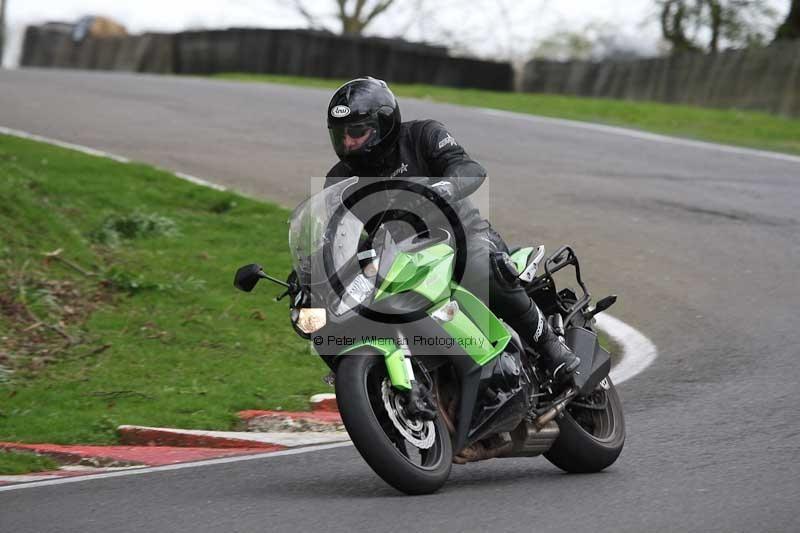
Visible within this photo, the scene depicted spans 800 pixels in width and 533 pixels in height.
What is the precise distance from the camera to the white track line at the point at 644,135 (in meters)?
18.4

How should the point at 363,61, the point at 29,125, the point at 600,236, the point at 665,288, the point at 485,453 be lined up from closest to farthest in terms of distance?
1. the point at 485,453
2. the point at 665,288
3. the point at 600,236
4. the point at 29,125
5. the point at 363,61

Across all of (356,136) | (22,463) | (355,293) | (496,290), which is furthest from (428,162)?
(22,463)

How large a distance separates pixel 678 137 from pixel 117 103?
943 centimetres

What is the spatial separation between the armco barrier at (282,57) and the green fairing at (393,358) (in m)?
27.1

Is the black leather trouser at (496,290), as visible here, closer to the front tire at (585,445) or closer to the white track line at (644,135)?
the front tire at (585,445)

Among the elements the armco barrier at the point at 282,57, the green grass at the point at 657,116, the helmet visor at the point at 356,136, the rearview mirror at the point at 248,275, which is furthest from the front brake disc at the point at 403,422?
the armco barrier at the point at 282,57

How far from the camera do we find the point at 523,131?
20.2 metres

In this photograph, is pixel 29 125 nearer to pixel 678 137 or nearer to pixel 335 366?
pixel 678 137

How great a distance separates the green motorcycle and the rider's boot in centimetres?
15

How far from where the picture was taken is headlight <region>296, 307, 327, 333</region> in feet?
17.6

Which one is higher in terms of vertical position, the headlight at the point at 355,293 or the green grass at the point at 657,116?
the green grass at the point at 657,116

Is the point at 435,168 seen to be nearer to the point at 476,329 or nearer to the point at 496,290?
the point at 496,290

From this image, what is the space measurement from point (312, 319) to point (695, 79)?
22.6 metres

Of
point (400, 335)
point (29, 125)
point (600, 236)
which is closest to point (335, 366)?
point (400, 335)
